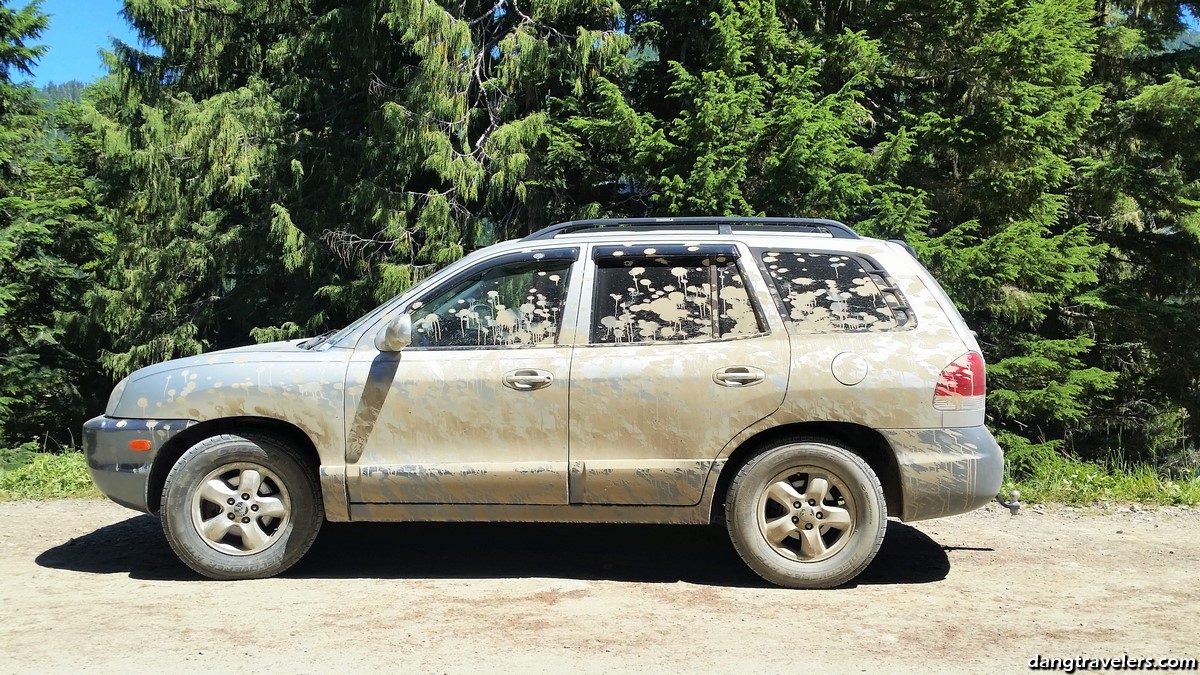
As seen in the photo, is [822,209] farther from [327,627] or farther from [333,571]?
[327,627]

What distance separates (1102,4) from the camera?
1794cm

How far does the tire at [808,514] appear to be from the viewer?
5355mm

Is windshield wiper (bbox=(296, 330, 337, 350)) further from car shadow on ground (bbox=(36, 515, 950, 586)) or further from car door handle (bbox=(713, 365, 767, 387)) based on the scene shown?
car door handle (bbox=(713, 365, 767, 387))

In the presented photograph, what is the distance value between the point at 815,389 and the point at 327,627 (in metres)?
2.72

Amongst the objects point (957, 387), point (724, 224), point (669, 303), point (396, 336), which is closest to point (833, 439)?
point (957, 387)

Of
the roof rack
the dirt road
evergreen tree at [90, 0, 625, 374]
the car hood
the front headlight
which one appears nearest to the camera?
the dirt road

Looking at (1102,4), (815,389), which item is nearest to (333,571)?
(815,389)

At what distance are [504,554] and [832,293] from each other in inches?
99.2

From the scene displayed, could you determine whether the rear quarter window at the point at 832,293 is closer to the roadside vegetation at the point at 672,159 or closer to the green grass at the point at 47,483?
the roadside vegetation at the point at 672,159

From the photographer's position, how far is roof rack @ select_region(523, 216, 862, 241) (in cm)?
592

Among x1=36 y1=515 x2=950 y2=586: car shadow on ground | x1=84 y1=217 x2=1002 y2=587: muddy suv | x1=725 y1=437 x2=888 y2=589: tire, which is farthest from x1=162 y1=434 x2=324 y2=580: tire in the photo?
x1=725 y1=437 x2=888 y2=589: tire

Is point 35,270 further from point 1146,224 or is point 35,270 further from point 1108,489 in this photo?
point 1146,224

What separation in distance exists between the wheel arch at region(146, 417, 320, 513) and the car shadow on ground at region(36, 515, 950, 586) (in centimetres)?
55

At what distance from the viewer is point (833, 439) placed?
18.0 feet
